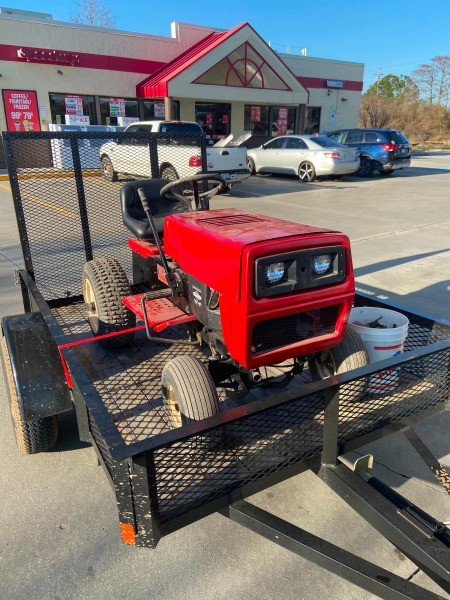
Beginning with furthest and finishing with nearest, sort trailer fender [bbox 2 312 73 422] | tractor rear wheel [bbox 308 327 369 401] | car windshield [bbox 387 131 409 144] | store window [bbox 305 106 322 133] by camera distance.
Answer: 1. store window [bbox 305 106 322 133]
2. car windshield [bbox 387 131 409 144]
3. tractor rear wheel [bbox 308 327 369 401]
4. trailer fender [bbox 2 312 73 422]

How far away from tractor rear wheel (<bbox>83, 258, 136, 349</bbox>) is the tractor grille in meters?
1.28

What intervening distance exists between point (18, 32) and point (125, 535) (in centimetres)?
1751

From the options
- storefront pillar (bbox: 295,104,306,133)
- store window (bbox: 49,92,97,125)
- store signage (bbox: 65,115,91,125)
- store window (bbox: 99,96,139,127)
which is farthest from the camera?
storefront pillar (bbox: 295,104,306,133)

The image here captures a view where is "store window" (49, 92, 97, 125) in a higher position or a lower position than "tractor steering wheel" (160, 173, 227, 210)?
higher

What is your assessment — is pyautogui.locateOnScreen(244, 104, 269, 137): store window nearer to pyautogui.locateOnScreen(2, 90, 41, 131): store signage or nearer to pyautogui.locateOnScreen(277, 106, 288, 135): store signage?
pyautogui.locateOnScreen(277, 106, 288, 135): store signage

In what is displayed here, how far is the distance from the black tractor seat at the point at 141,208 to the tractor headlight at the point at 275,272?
162 centimetres

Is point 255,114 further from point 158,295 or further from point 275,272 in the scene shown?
point 275,272

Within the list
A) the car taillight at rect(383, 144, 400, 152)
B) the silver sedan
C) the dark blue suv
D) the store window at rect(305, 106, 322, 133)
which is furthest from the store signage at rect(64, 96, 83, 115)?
the store window at rect(305, 106, 322, 133)

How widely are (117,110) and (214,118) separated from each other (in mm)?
4407

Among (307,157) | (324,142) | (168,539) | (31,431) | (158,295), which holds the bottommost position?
(168,539)

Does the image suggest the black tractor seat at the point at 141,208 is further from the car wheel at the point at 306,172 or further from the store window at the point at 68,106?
the store window at the point at 68,106

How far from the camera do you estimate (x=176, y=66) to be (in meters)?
17.2

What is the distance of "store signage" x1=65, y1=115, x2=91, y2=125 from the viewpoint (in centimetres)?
1647

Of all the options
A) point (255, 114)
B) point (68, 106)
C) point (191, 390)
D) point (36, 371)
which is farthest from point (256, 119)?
point (191, 390)
